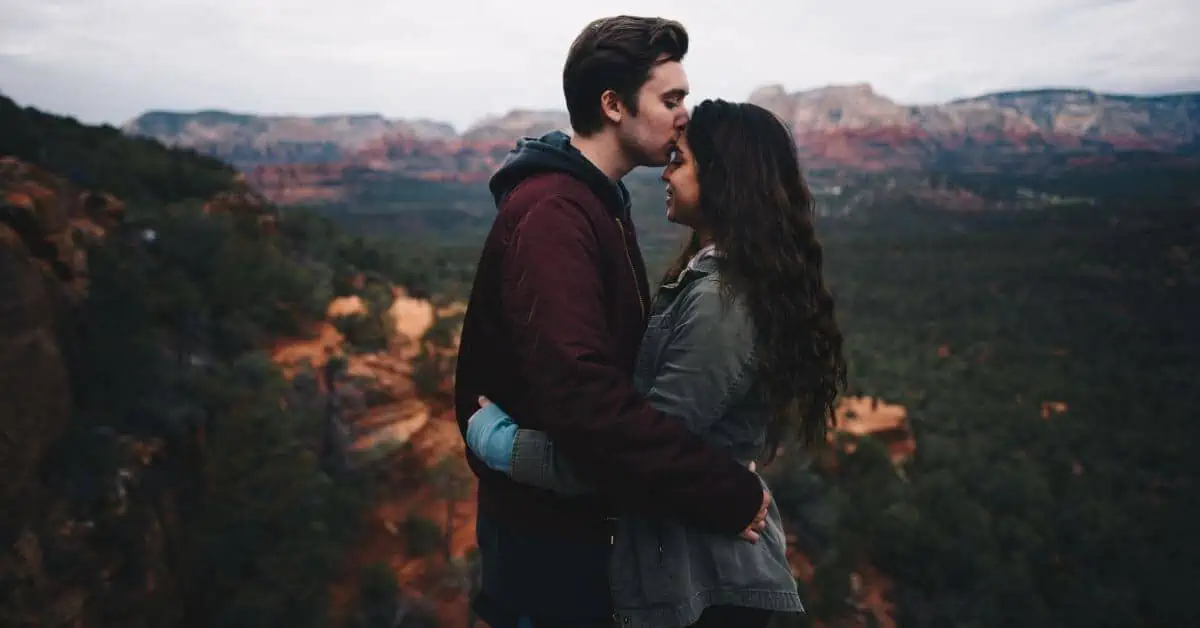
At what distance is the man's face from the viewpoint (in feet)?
4.42

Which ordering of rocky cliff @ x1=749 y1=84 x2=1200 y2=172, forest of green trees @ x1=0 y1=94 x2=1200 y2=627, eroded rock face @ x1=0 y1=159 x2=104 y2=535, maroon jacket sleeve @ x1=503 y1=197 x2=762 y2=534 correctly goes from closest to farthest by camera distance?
maroon jacket sleeve @ x1=503 y1=197 x2=762 y2=534
eroded rock face @ x1=0 y1=159 x2=104 y2=535
forest of green trees @ x1=0 y1=94 x2=1200 y2=627
rocky cliff @ x1=749 y1=84 x2=1200 y2=172

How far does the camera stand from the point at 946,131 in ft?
227

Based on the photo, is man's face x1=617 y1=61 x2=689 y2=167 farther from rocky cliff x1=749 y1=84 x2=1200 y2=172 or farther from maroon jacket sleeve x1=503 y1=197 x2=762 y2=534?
rocky cliff x1=749 y1=84 x2=1200 y2=172

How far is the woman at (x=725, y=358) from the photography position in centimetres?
124

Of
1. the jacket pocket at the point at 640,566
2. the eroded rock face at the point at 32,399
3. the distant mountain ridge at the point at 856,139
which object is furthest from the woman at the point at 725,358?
the distant mountain ridge at the point at 856,139

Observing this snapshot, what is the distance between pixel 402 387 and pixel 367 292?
12.1 feet

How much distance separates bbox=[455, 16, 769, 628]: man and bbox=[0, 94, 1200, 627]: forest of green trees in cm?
441

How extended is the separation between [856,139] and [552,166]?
71.5m

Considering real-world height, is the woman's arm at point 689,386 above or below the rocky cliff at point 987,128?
below

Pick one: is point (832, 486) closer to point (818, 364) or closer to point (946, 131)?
point (818, 364)

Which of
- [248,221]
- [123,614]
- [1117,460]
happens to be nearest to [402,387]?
[123,614]

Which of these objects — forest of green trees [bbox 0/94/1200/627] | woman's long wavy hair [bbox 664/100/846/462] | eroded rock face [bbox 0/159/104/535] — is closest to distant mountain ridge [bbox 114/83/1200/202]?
forest of green trees [bbox 0/94/1200/627]

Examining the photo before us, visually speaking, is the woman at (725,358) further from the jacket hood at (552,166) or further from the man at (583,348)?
the jacket hood at (552,166)

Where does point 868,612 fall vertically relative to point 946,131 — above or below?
below
